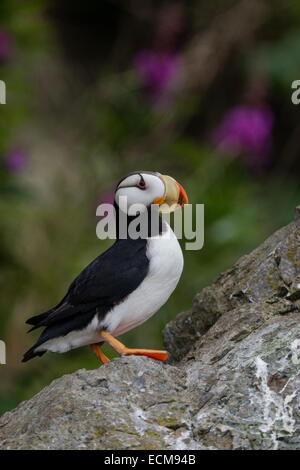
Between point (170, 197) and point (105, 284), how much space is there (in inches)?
20.0

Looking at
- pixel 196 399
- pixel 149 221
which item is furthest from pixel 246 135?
pixel 196 399

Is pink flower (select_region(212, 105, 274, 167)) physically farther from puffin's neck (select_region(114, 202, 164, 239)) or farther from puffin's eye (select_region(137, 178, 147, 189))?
puffin's eye (select_region(137, 178, 147, 189))

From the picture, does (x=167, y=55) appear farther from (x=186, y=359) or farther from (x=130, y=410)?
(x=130, y=410)

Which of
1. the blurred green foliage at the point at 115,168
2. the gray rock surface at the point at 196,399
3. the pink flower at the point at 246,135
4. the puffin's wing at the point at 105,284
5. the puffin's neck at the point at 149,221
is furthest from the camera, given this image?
the pink flower at the point at 246,135

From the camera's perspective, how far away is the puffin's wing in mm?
3571

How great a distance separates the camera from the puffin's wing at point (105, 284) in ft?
11.7

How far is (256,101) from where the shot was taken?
7.79 meters

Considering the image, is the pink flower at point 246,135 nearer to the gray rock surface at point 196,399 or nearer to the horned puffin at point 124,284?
the horned puffin at point 124,284

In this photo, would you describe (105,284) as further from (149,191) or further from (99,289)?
(149,191)

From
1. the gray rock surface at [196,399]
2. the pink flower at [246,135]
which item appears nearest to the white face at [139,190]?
the gray rock surface at [196,399]

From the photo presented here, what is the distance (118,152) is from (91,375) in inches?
179

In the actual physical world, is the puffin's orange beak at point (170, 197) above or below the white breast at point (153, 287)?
above

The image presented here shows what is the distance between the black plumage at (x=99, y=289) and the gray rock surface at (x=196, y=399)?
42 cm

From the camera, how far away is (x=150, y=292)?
3.62 meters
